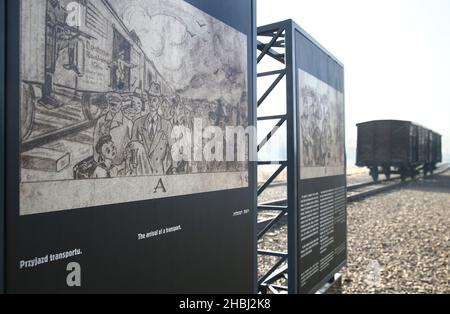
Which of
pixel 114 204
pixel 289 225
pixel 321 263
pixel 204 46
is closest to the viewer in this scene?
pixel 114 204

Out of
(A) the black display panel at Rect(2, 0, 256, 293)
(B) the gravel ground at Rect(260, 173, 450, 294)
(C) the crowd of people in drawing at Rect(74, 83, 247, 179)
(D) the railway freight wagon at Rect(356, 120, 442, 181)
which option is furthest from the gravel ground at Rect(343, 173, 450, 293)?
(D) the railway freight wagon at Rect(356, 120, 442, 181)

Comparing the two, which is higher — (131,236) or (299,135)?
(299,135)

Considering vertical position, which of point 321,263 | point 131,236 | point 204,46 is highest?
point 204,46

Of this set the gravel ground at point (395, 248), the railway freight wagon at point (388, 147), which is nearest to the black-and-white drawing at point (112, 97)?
the gravel ground at point (395, 248)

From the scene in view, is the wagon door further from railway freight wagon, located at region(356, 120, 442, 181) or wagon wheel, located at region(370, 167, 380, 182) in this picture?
wagon wheel, located at region(370, 167, 380, 182)

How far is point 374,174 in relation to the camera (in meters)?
26.7

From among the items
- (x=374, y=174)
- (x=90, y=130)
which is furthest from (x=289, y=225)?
(x=374, y=174)

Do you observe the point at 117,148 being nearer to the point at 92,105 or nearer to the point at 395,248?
the point at 92,105

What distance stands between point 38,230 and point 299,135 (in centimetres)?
351

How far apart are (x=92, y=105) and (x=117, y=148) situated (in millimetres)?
310

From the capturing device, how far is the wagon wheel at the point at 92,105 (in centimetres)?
200

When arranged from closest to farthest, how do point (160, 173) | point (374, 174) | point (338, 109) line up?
point (160, 173) → point (338, 109) → point (374, 174)

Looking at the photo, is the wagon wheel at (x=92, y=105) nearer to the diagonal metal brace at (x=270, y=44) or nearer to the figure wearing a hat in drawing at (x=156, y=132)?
the figure wearing a hat in drawing at (x=156, y=132)

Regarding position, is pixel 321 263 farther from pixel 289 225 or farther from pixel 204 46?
pixel 204 46
